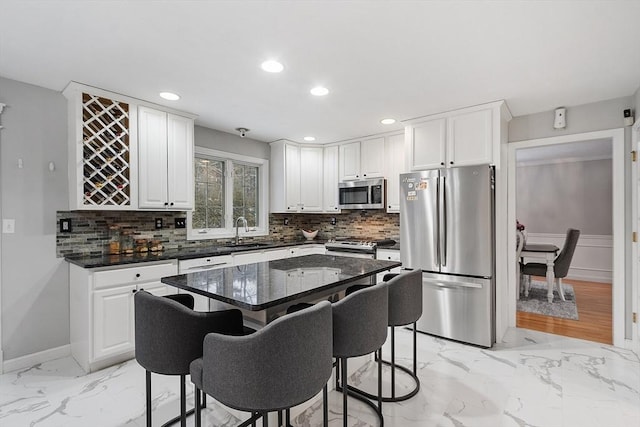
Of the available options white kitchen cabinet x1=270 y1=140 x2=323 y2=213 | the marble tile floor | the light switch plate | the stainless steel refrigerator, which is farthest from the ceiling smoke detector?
the marble tile floor

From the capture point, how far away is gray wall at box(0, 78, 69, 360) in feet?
8.57

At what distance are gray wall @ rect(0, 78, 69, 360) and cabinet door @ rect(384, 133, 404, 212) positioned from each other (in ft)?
11.6

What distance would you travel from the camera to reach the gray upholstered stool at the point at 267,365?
116 cm

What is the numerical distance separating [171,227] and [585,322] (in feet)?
16.3

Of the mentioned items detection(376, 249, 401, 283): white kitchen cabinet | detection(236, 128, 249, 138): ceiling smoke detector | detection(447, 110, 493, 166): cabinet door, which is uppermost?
detection(236, 128, 249, 138): ceiling smoke detector

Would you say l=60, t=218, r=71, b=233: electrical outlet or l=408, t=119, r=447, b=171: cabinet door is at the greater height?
l=408, t=119, r=447, b=171: cabinet door

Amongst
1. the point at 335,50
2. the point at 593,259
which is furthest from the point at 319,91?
the point at 593,259

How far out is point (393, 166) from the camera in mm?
4238

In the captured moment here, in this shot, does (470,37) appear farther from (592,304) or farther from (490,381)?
(592,304)

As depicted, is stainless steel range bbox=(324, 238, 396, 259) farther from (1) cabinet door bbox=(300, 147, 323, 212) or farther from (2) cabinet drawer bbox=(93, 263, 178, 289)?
(2) cabinet drawer bbox=(93, 263, 178, 289)

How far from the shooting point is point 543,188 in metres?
6.58

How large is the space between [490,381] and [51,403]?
3.13m

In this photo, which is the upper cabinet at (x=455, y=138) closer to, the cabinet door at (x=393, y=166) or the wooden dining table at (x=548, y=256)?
the cabinet door at (x=393, y=166)

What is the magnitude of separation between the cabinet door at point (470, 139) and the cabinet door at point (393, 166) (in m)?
0.86
